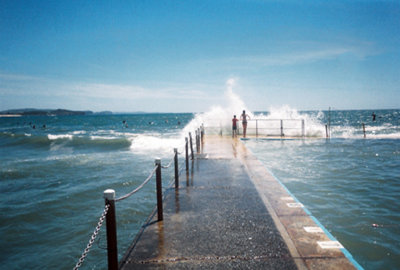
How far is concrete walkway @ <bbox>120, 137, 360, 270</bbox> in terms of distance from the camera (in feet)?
11.9

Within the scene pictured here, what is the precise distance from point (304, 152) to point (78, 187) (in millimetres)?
11064

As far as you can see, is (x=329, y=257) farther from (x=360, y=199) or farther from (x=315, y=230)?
(x=360, y=199)

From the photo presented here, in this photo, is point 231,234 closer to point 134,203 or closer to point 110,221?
point 110,221

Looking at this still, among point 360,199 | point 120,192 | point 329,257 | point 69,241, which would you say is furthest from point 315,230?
point 120,192

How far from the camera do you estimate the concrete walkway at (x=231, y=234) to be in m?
3.62

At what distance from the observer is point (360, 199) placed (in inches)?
281

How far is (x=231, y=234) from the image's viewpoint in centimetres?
443

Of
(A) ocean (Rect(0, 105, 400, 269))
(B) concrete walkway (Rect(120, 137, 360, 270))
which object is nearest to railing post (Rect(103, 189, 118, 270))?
(B) concrete walkway (Rect(120, 137, 360, 270))

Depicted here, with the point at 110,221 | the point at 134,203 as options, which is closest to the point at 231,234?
the point at 110,221

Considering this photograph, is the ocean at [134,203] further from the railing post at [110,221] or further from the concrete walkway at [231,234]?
the railing post at [110,221]

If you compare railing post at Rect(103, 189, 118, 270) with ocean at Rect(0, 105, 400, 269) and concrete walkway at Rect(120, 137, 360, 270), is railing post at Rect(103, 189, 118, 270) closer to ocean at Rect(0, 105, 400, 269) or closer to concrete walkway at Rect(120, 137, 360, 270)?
concrete walkway at Rect(120, 137, 360, 270)

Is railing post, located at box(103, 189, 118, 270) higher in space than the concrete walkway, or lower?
higher

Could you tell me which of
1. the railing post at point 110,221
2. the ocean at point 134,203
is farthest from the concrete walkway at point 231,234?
the ocean at point 134,203

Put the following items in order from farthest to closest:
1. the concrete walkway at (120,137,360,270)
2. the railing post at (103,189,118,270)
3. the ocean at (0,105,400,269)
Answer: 1. the ocean at (0,105,400,269)
2. the concrete walkway at (120,137,360,270)
3. the railing post at (103,189,118,270)
